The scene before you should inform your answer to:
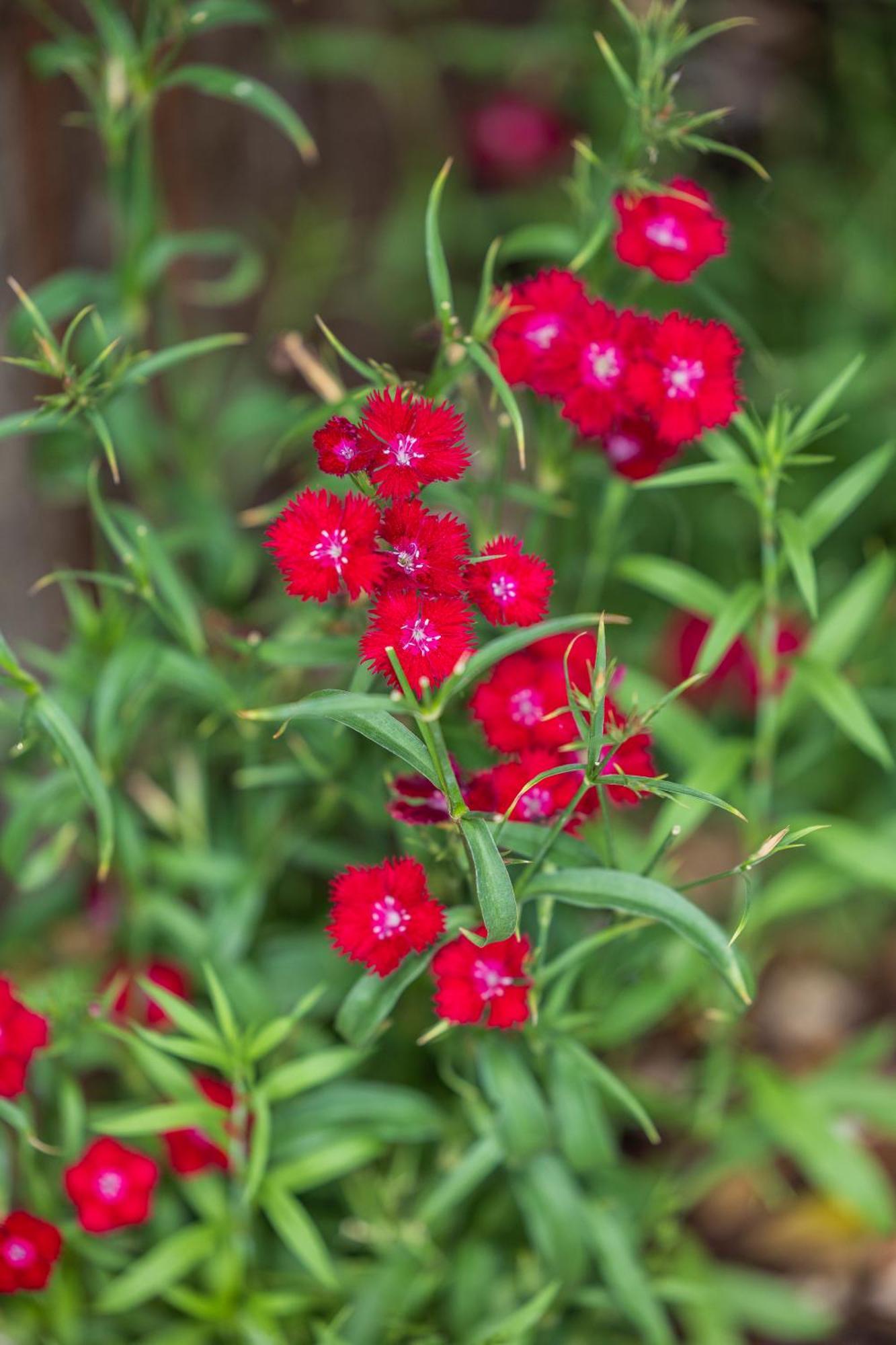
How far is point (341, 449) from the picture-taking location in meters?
0.95

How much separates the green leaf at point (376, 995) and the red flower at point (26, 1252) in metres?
0.33

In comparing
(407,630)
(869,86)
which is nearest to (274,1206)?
(407,630)

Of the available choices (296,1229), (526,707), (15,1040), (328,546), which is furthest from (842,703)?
(15,1040)

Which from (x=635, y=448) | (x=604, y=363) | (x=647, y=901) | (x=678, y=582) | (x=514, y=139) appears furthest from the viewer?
(x=514, y=139)

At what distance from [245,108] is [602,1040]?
1.54m

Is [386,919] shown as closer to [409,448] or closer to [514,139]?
[409,448]

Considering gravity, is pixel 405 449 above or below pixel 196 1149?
above

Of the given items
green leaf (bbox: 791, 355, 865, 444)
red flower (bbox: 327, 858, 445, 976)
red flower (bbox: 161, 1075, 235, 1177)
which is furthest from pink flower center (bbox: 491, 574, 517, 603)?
red flower (bbox: 161, 1075, 235, 1177)

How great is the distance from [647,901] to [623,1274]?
49cm

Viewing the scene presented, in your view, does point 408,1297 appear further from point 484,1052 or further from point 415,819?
point 415,819

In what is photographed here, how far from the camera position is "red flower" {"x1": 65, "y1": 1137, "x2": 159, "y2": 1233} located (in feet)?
3.99

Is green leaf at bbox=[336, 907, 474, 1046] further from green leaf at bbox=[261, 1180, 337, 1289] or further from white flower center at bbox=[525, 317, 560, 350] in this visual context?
white flower center at bbox=[525, 317, 560, 350]

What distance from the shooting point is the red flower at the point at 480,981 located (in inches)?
40.1

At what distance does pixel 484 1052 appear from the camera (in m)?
1.24
